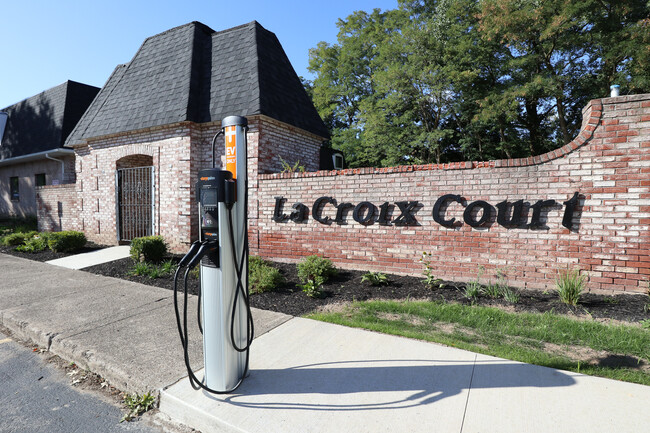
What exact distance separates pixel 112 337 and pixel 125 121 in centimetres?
809

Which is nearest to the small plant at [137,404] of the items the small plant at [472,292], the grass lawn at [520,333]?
the grass lawn at [520,333]

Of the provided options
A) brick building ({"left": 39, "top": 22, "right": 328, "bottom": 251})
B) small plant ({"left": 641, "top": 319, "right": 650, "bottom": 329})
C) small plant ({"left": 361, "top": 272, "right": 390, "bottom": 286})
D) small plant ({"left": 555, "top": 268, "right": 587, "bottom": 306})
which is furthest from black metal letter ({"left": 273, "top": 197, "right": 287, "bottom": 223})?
small plant ({"left": 641, "top": 319, "right": 650, "bottom": 329})

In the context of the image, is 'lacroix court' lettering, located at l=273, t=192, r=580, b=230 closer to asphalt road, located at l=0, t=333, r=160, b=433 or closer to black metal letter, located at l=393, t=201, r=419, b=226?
black metal letter, located at l=393, t=201, r=419, b=226

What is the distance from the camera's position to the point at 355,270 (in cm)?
665

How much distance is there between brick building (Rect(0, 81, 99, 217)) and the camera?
14.9 metres

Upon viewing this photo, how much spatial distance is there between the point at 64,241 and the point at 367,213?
8.48m

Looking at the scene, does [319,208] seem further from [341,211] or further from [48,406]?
[48,406]

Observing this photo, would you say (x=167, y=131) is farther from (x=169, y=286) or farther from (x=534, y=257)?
(x=534, y=257)

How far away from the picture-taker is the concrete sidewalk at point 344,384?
7.46 feet

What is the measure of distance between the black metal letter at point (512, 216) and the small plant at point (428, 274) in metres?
1.29

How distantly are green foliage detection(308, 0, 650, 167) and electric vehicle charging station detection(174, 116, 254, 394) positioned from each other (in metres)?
14.0

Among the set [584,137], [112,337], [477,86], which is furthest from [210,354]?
[477,86]

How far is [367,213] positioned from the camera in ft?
21.5

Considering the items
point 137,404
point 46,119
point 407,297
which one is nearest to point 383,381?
point 137,404
